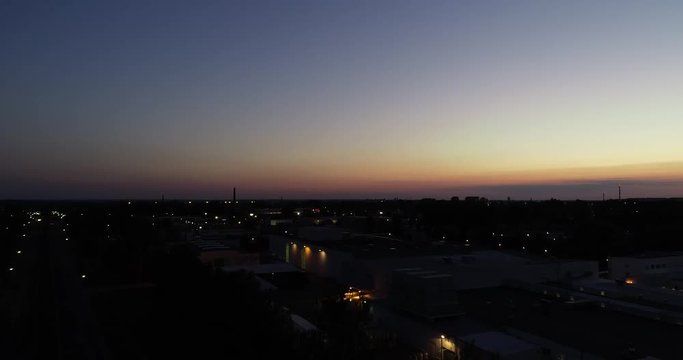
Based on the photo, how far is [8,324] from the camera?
16.4 meters

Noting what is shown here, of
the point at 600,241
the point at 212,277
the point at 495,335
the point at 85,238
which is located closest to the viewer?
the point at 495,335

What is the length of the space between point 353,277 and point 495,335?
9635mm

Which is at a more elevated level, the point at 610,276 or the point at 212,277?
the point at 212,277

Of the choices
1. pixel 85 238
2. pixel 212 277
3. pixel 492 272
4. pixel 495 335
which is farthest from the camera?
pixel 85 238

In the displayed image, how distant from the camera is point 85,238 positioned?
3812cm

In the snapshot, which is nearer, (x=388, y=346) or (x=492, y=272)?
(x=388, y=346)

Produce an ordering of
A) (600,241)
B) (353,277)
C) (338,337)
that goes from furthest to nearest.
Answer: (600,241) < (353,277) < (338,337)

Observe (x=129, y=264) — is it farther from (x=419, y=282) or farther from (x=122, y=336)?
(x=419, y=282)

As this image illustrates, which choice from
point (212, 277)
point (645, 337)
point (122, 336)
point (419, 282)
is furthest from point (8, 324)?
point (645, 337)

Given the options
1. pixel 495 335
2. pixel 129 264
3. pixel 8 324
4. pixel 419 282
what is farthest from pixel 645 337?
pixel 129 264

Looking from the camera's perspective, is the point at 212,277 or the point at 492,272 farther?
the point at 492,272

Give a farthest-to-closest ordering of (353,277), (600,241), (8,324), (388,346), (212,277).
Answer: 1. (600,241)
2. (353,277)
3. (8,324)
4. (212,277)
5. (388,346)

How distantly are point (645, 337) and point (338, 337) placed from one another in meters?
7.78

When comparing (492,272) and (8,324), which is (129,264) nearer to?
(8,324)
